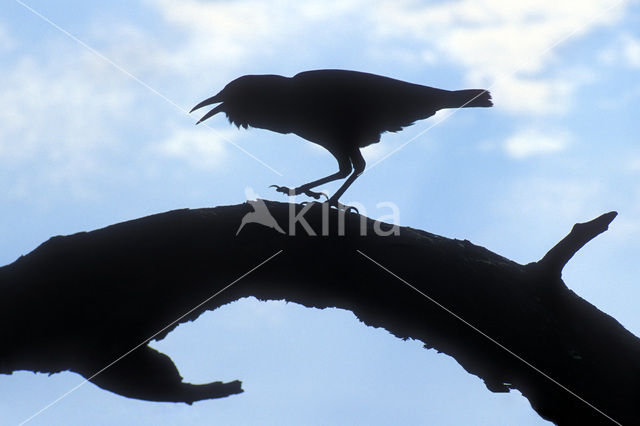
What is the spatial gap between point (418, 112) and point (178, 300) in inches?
79.6

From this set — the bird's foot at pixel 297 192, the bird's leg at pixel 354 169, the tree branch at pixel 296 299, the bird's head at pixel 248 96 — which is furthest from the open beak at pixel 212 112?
the tree branch at pixel 296 299

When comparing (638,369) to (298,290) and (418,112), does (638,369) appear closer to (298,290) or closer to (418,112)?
(298,290)

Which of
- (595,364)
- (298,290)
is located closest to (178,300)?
(298,290)

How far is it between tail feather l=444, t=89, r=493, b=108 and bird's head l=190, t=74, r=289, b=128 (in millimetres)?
980

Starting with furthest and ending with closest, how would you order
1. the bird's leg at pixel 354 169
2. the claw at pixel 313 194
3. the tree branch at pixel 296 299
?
the bird's leg at pixel 354 169 → the claw at pixel 313 194 → the tree branch at pixel 296 299

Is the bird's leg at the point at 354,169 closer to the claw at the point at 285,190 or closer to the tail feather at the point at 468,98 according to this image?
the claw at the point at 285,190

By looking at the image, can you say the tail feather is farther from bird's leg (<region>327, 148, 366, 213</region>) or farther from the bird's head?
the bird's head

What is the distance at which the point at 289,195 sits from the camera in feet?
11.2

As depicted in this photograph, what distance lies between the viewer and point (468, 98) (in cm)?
377

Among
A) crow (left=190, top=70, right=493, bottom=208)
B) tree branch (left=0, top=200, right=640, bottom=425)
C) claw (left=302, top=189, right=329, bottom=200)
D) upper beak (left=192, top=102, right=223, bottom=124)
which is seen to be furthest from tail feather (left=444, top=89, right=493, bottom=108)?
tree branch (left=0, top=200, right=640, bottom=425)

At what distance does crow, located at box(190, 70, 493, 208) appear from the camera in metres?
3.38

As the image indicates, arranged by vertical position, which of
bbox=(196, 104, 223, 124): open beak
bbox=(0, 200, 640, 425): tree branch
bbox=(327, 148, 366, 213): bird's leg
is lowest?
bbox=(0, 200, 640, 425): tree branch

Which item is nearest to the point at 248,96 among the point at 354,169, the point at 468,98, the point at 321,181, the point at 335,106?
the point at 335,106

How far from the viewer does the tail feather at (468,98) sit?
12.1ft
